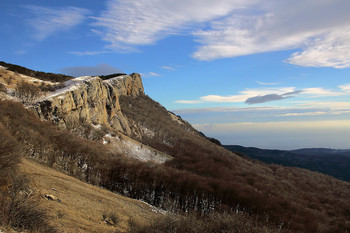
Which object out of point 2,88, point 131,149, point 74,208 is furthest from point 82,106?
point 74,208

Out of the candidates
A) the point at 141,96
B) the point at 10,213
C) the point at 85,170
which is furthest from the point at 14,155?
the point at 141,96

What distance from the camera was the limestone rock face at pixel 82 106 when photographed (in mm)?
30934

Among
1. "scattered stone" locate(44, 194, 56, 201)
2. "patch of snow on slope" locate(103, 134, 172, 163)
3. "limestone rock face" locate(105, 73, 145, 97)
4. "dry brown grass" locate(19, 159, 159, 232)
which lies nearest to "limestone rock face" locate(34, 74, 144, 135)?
"patch of snow on slope" locate(103, 134, 172, 163)

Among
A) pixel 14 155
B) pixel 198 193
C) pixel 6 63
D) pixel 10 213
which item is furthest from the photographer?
pixel 6 63

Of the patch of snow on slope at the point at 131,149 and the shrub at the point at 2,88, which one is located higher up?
the shrub at the point at 2,88

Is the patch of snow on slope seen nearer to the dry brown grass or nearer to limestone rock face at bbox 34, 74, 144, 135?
limestone rock face at bbox 34, 74, 144, 135

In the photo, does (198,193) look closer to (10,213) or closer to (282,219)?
(282,219)

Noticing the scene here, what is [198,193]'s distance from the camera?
31.6 meters

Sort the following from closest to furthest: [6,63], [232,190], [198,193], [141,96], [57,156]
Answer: [57,156] < [198,193] < [232,190] < [6,63] < [141,96]

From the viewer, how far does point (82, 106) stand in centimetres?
3788

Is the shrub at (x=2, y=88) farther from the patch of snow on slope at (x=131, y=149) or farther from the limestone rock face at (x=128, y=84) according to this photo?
the limestone rock face at (x=128, y=84)

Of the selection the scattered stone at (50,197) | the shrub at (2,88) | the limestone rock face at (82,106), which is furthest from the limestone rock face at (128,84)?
the scattered stone at (50,197)

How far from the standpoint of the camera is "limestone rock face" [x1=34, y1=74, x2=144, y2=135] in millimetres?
30934

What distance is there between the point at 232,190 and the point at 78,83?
3416cm
